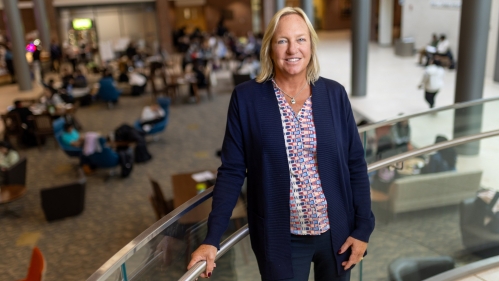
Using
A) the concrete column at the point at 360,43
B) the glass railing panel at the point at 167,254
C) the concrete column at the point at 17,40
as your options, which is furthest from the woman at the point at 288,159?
the concrete column at the point at 17,40

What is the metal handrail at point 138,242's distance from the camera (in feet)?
5.99

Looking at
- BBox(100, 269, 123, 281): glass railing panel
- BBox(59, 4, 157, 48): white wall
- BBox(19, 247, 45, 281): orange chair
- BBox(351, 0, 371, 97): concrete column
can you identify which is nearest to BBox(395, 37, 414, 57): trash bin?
BBox(351, 0, 371, 97): concrete column

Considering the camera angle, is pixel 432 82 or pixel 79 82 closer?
pixel 432 82

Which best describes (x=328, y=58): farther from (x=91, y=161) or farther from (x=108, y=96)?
(x=91, y=161)

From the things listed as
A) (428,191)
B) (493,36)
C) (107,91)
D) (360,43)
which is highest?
(360,43)

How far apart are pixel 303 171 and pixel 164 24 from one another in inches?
1148

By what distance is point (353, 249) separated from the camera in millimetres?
2270

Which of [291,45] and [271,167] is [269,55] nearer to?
[291,45]

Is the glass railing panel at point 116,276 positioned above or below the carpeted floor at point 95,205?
above

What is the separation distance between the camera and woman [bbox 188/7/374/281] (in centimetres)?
212

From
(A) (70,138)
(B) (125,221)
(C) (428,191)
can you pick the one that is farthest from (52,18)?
(C) (428,191)

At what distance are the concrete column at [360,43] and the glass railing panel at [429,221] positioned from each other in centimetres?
1016

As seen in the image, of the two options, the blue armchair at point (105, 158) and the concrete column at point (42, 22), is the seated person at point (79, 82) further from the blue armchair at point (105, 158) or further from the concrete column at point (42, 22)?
the concrete column at point (42, 22)

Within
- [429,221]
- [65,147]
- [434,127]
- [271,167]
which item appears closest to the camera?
[271,167]
